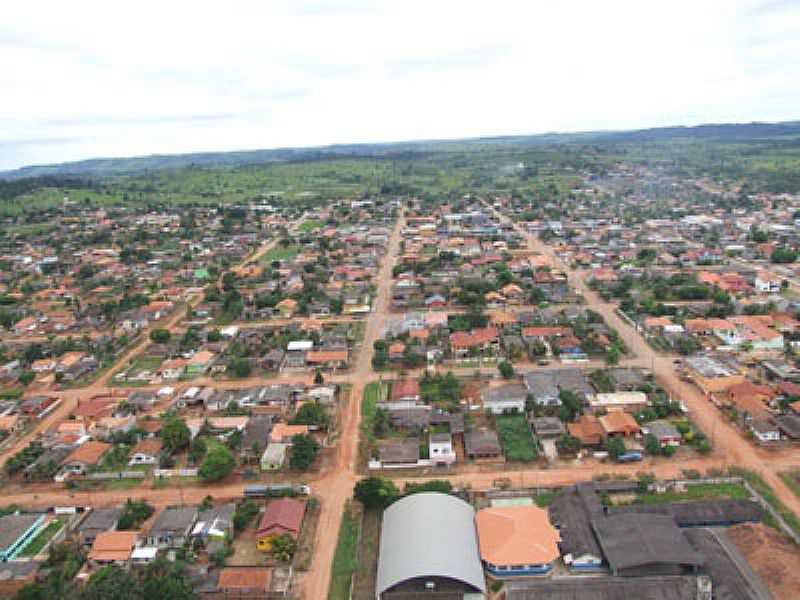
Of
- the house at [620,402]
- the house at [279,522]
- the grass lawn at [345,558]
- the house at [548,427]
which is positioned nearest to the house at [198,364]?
the house at [279,522]

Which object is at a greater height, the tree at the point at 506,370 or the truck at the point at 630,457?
the tree at the point at 506,370

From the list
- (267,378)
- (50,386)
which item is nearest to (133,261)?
(50,386)

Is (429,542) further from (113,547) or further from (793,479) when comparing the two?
(793,479)

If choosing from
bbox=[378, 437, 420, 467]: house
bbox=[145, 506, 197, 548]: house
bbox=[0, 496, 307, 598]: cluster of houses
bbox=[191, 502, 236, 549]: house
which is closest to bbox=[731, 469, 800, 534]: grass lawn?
bbox=[378, 437, 420, 467]: house

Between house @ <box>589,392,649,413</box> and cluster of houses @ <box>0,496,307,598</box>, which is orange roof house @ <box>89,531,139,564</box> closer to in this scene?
cluster of houses @ <box>0,496,307,598</box>

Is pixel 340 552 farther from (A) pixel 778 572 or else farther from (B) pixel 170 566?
(A) pixel 778 572

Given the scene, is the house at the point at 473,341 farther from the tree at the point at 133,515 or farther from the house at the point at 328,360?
the tree at the point at 133,515

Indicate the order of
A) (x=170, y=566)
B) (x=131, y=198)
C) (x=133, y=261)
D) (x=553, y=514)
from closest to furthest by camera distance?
(x=170, y=566)
(x=553, y=514)
(x=133, y=261)
(x=131, y=198)
